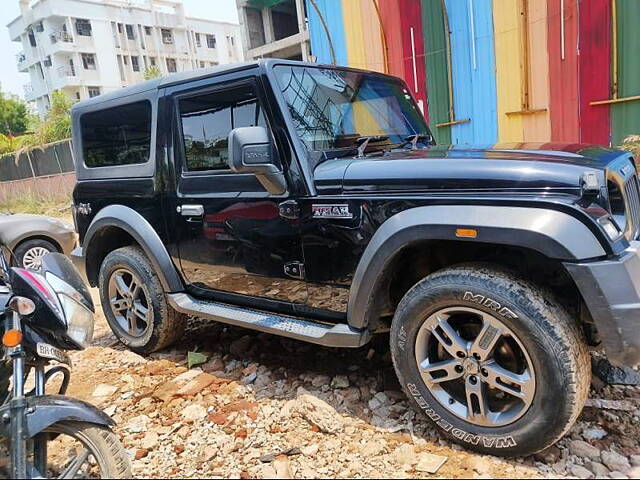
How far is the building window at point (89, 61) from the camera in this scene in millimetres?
40406

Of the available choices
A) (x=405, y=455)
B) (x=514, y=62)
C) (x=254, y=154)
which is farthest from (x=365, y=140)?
(x=514, y=62)

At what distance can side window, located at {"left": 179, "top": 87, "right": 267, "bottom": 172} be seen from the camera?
305cm

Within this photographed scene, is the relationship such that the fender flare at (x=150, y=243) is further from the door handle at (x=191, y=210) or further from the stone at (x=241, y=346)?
the stone at (x=241, y=346)

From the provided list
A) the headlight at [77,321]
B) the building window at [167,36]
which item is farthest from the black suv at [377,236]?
the building window at [167,36]

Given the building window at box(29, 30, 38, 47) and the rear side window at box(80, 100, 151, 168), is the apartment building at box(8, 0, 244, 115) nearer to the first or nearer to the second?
the building window at box(29, 30, 38, 47)

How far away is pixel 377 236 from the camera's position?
2.51 meters

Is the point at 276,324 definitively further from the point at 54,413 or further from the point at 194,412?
the point at 54,413

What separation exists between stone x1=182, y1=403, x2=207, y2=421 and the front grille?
99.2 inches

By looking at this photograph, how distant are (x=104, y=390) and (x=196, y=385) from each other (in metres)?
0.70

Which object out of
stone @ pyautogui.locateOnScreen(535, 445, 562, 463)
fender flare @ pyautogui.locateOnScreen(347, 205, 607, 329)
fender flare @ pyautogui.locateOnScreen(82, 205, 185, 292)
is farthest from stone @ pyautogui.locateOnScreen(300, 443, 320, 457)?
fender flare @ pyautogui.locateOnScreen(82, 205, 185, 292)

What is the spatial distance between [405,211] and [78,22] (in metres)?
45.7

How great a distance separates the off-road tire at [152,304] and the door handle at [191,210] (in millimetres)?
613

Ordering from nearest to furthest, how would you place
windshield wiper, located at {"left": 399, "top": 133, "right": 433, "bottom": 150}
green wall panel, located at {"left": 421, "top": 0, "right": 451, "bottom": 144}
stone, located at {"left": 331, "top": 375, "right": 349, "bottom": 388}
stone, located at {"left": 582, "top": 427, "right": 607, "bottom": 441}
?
1. stone, located at {"left": 582, "top": 427, "right": 607, "bottom": 441}
2. stone, located at {"left": 331, "top": 375, "right": 349, "bottom": 388}
3. windshield wiper, located at {"left": 399, "top": 133, "right": 433, "bottom": 150}
4. green wall panel, located at {"left": 421, "top": 0, "right": 451, "bottom": 144}

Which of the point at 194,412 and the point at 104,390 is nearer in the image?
the point at 194,412
